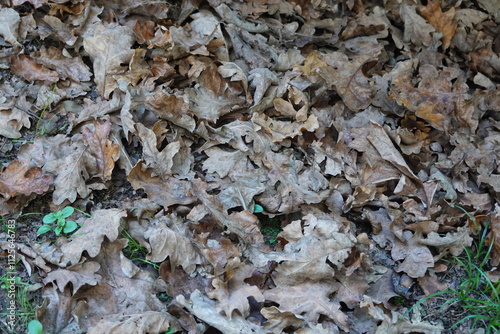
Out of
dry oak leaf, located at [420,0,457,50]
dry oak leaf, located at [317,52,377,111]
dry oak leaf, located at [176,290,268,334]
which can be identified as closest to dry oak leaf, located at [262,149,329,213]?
dry oak leaf, located at [317,52,377,111]

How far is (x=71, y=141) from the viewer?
8.21ft

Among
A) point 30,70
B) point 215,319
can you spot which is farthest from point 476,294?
point 30,70

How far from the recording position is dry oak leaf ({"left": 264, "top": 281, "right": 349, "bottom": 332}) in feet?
6.50

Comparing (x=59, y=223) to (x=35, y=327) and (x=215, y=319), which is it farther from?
(x=215, y=319)

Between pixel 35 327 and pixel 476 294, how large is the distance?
1899 mm

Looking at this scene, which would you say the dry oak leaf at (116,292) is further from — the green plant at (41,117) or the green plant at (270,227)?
the green plant at (41,117)

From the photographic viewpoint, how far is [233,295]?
2.00m

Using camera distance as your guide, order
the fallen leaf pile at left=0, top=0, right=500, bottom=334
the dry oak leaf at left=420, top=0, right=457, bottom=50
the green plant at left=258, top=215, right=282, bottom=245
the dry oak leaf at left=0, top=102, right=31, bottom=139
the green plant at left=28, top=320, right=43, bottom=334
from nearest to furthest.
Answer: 1. the green plant at left=28, top=320, right=43, bottom=334
2. the fallen leaf pile at left=0, top=0, right=500, bottom=334
3. the green plant at left=258, top=215, right=282, bottom=245
4. the dry oak leaf at left=0, top=102, right=31, bottom=139
5. the dry oak leaf at left=420, top=0, right=457, bottom=50

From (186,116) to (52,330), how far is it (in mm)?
1235

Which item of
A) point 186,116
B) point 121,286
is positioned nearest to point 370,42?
point 186,116

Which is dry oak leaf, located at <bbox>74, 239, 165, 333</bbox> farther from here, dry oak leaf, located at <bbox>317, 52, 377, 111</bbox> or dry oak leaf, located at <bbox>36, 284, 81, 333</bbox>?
dry oak leaf, located at <bbox>317, 52, 377, 111</bbox>

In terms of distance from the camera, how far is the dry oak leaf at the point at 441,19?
10.4ft

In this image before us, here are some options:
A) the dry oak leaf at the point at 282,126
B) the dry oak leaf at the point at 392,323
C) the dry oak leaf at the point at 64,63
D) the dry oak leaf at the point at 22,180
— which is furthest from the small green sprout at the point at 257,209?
the dry oak leaf at the point at 64,63

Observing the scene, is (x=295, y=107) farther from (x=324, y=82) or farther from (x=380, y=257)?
(x=380, y=257)
